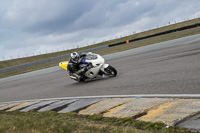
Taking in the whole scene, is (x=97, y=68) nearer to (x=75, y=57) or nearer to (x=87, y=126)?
(x=75, y=57)

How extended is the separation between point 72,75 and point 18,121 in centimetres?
564

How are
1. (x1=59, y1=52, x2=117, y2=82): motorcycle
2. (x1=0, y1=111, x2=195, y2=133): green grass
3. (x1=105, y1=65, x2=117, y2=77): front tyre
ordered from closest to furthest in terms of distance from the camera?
(x1=0, y1=111, x2=195, y2=133): green grass → (x1=59, y1=52, x2=117, y2=82): motorcycle → (x1=105, y1=65, x2=117, y2=77): front tyre

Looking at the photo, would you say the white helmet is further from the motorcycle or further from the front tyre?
the front tyre

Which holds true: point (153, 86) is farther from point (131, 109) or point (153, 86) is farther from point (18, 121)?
point (18, 121)

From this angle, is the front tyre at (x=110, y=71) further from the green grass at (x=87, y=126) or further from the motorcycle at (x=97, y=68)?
the green grass at (x=87, y=126)

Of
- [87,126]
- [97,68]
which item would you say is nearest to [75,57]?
[97,68]

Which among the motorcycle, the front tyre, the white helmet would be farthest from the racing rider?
the front tyre

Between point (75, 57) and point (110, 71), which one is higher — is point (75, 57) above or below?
above

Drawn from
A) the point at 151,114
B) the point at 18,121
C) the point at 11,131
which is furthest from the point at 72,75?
the point at 151,114

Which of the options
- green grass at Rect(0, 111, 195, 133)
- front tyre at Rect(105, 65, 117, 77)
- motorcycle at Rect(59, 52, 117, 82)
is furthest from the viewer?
front tyre at Rect(105, 65, 117, 77)

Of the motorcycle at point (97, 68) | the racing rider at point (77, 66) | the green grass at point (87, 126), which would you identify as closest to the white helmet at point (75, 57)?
the racing rider at point (77, 66)

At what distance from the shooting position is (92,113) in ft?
19.4

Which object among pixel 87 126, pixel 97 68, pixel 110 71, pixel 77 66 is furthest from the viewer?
pixel 77 66

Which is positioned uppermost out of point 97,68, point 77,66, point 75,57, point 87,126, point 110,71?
point 75,57
